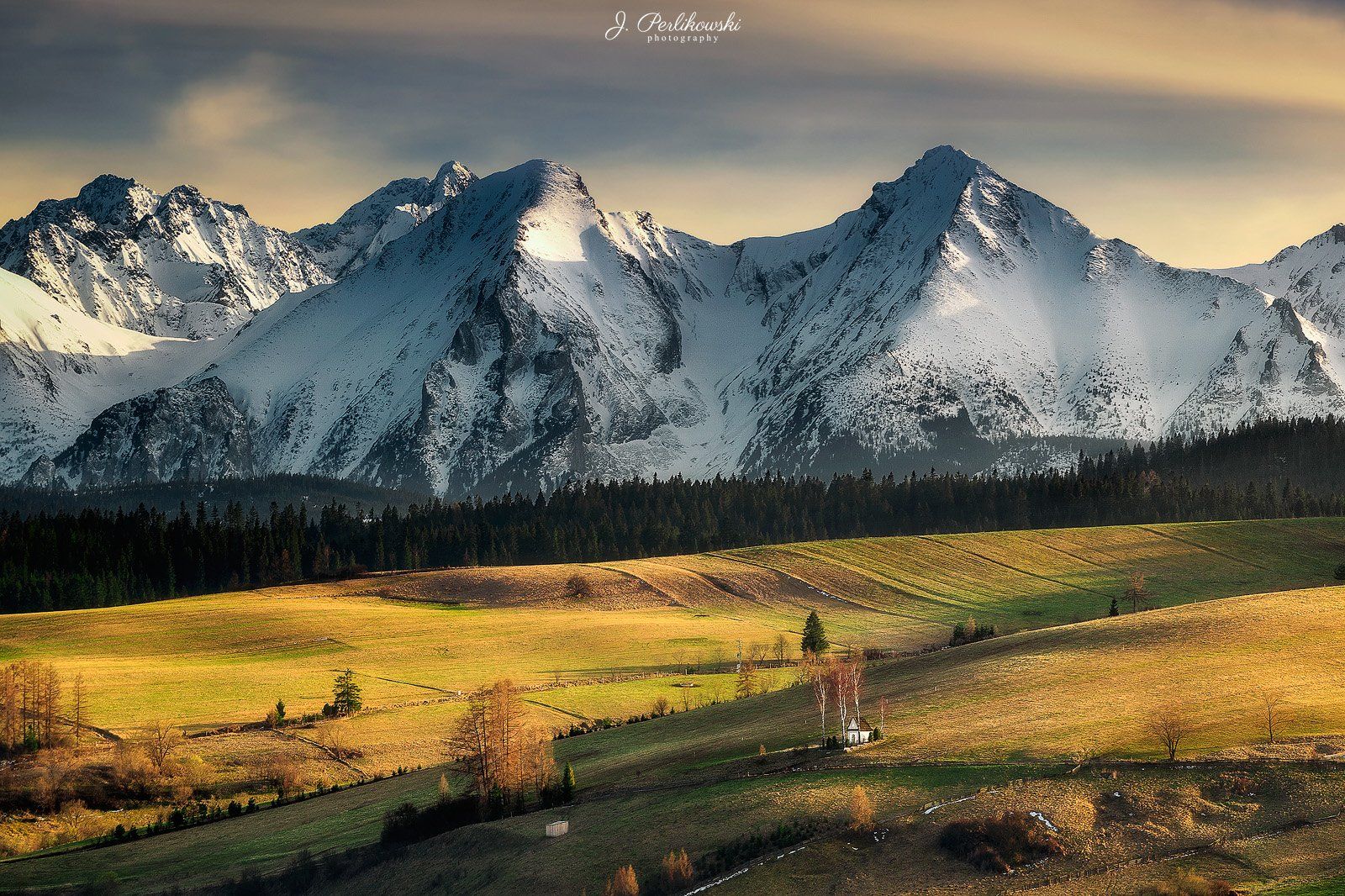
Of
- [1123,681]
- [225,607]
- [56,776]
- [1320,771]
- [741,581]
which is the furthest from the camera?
[741,581]

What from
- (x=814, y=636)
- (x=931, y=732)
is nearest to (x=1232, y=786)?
(x=931, y=732)

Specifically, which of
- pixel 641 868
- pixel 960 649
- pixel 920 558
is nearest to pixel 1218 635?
pixel 960 649

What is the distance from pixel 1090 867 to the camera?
4806 centimetres

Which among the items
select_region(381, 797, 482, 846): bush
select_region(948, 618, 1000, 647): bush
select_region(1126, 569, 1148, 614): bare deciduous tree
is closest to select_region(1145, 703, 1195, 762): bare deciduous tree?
select_region(381, 797, 482, 846): bush

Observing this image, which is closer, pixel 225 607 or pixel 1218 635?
pixel 1218 635

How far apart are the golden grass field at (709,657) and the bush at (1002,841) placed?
4290mm

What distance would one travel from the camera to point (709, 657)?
425 feet

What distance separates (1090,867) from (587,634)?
9567cm

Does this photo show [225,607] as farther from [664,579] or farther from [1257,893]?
[1257,893]

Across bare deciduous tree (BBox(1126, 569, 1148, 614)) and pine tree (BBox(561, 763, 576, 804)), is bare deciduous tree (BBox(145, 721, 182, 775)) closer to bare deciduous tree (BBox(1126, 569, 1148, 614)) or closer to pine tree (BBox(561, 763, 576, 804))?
pine tree (BBox(561, 763, 576, 804))

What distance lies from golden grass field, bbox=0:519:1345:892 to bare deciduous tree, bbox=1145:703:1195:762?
86 centimetres

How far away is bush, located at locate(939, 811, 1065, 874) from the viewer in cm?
4934

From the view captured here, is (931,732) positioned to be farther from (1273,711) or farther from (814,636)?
(814,636)

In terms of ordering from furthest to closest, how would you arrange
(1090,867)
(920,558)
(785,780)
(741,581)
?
(920,558), (741,581), (785,780), (1090,867)
